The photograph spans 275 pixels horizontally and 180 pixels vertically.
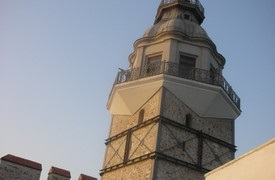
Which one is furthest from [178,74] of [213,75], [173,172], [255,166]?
[255,166]

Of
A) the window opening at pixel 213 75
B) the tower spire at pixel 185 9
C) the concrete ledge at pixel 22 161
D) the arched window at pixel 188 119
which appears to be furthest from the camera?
the tower spire at pixel 185 9

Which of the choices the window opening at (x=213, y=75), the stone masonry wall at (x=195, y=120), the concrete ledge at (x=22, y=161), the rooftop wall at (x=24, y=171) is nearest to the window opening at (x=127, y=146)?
the stone masonry wall at (x=195, y=120)

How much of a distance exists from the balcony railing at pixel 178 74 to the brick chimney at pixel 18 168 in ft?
22.5

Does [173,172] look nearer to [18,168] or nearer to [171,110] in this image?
[171,110]

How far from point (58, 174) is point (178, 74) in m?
7.20

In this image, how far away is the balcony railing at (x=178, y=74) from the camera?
59.3ft

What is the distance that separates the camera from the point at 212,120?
724 inches

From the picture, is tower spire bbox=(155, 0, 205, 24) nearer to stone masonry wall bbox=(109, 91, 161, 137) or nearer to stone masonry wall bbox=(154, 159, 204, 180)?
stone masonry wall bbox=(109, 91, 161, 137)

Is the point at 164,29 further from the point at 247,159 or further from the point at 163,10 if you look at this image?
the point at 247,159

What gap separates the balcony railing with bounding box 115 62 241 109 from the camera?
18.1m

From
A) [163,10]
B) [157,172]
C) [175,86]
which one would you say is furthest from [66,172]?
[163,10]

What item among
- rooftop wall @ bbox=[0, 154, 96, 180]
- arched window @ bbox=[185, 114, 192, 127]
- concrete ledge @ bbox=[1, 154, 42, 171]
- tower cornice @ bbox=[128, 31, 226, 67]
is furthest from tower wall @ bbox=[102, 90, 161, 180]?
concrete ledge @ bbox=[1, 154, 42, 171]

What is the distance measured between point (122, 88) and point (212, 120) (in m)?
4.04

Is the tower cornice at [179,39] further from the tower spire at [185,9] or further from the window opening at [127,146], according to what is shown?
the window opening at [127,146]
